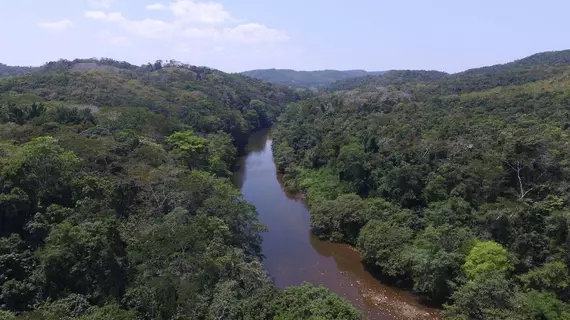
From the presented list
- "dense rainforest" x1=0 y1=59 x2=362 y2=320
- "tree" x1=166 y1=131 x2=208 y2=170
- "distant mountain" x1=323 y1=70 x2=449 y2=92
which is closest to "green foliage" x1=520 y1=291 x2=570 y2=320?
"dense rainforest" x1=0 y1=59 x2=362 y2=320

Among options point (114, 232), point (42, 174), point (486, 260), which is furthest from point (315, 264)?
point (42, 174)

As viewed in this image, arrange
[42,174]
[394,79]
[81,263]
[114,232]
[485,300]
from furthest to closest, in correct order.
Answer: [394,79] → [42,174] → [114,232] → [485,300] → [81,263]

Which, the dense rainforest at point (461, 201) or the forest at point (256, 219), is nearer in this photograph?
the forest at point (256, 219)

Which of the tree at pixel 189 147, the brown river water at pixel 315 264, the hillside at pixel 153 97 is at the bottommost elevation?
the brown river water at pixel 315 264

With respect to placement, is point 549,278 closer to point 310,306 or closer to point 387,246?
point 387,246

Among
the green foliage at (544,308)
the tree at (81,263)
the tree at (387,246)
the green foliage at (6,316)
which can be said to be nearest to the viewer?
the green foliage at (6,316)

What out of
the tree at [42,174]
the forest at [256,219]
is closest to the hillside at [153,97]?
the forest at [256,219]

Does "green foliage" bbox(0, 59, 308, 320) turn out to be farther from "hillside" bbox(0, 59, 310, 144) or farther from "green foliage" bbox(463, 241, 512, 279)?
"hillside" bbox(0, 59, 310, 144)

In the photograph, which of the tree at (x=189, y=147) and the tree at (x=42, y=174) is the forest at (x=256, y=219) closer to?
the tree at (x=42, y=174)
